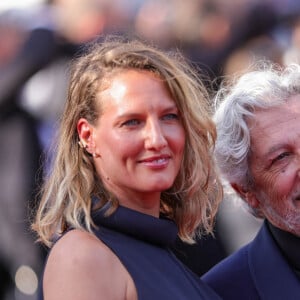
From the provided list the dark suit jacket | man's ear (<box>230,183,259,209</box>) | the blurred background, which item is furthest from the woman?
the blurred background

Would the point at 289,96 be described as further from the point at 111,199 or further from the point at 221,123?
the point at 111,199

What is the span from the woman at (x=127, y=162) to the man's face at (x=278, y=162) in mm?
385

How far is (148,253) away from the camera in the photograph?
7.68 ft

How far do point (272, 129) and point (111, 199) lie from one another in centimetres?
72

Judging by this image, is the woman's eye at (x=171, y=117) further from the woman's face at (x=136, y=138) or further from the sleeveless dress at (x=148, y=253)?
the sleeveless dress at (x=148, y=253)

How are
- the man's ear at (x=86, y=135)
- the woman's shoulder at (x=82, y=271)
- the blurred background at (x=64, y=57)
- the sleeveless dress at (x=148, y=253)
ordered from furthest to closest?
the blurred background at (x=64, y=57)
the man's ear at (x=86, y=135)
the sleeveless dress at (x=148, y=253)
the woman's shoulder at (x=82, y=271)

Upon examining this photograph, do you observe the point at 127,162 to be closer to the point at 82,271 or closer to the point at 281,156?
the point at 82,271

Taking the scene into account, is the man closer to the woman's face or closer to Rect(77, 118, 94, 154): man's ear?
the woman's face

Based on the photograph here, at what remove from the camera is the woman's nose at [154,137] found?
7.43 ft

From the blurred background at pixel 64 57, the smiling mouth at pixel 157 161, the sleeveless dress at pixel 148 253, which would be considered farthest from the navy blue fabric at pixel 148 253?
the blurred background at pixel 64 57

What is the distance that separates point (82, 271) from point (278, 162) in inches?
A: 37.7

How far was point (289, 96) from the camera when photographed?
289 centimetres

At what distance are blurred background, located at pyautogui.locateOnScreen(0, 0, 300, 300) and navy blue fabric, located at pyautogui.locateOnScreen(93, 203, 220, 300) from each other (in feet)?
4.92

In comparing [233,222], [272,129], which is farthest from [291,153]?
[233,222]
